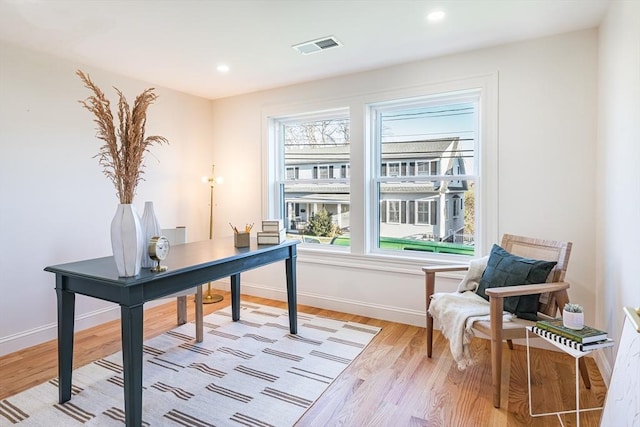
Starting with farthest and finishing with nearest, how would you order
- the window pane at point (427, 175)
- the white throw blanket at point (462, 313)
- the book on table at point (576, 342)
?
the window pane at point (427, 175) → the white throw blanket at point (462, 313) → the book on table at point (576, 342)

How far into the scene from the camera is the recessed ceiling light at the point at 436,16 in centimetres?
237

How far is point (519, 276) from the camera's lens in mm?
2283

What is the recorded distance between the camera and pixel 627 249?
192 centimetres

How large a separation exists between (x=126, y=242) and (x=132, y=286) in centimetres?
22

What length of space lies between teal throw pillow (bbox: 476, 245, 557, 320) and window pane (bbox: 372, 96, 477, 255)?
2.65ft

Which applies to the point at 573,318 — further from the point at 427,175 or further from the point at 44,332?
the point at 44,332

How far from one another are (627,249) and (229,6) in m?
2.69

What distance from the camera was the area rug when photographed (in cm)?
198

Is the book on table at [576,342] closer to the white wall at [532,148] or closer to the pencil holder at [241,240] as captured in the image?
the white wall at [532,148]

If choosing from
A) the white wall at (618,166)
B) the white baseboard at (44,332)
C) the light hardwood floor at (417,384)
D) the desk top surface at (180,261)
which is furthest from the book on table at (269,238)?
the white wall at (618,166)

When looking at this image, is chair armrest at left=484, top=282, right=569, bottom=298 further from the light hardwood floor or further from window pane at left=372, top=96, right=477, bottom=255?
window pane at left=372, top=96, right=477, bottom=255

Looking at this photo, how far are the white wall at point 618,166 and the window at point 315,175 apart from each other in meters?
2.14

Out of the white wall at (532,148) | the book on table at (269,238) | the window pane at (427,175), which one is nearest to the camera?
the white wall at (532,148)

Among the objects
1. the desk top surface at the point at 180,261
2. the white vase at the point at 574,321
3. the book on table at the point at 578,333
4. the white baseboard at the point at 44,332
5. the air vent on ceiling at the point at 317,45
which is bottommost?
the white baseboard at the point at 44,332
